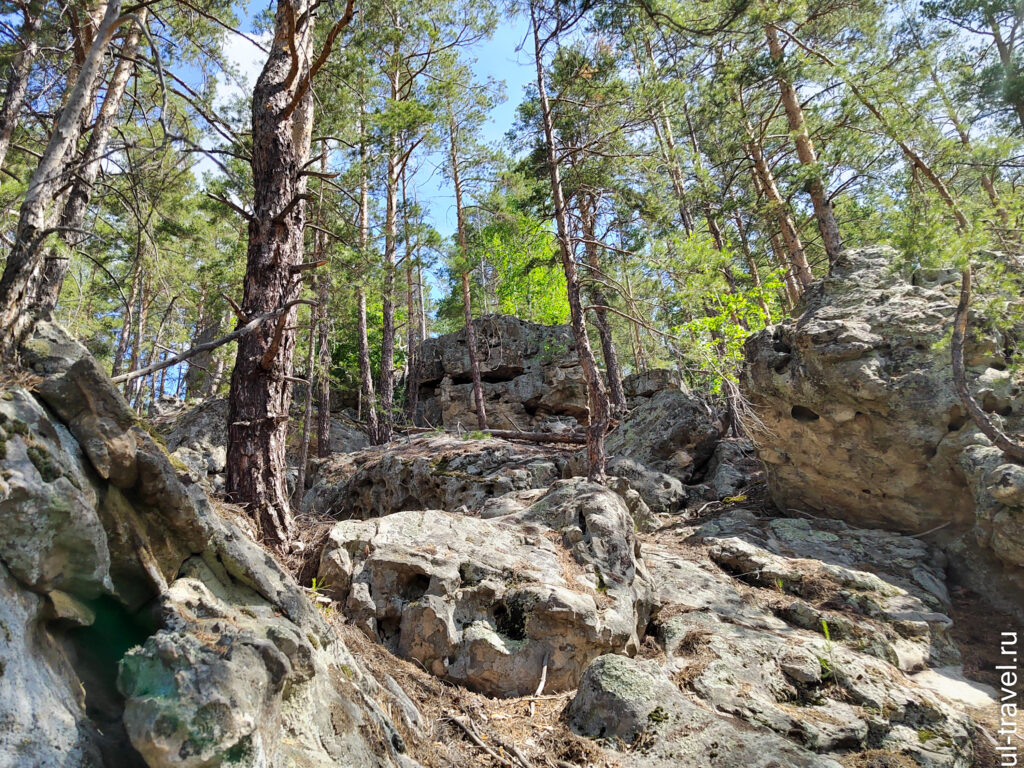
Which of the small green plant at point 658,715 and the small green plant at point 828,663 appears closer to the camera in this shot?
the small green plant at point 658,715

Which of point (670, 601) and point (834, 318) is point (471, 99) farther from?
point (670, 601)

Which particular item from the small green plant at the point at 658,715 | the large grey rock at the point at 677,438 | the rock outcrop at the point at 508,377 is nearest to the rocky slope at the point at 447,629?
the small green plant at the point at 658,715

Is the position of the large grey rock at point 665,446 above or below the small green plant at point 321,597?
above

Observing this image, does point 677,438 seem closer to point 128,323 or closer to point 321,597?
point 321,597

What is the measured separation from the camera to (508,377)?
2009 centimetres

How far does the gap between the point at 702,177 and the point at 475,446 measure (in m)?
7.65

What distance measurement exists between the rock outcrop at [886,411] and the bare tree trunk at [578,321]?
93.8 inches

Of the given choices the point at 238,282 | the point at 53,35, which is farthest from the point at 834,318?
the point at 238,282

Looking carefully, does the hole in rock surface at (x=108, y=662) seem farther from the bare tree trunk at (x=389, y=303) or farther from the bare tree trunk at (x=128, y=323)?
the bare tree trunk at (x=389, y=303)

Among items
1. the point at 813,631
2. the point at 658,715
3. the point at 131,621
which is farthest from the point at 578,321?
the point at 131,621

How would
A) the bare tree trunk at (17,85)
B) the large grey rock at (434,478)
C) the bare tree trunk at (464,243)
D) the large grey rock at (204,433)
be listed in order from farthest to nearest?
1. the bare tree trunk at (464,243)
2. the large grey rock at (204,433)
3. the large grey rock at (434,478)
4. the bare tree trunk at (17,85)

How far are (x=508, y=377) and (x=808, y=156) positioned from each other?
37.8ft

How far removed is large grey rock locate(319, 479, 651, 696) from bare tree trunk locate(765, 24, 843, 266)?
7.94 m

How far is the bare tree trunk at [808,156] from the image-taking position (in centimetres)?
1033
